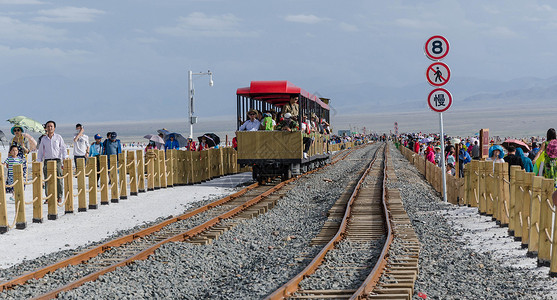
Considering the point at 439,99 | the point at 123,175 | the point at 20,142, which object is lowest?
the point at 123,175

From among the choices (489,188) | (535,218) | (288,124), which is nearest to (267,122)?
(288,124)

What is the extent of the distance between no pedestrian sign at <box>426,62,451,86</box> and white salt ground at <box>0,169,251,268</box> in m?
Answer: 6.39

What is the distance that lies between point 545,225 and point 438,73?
7.87 meters

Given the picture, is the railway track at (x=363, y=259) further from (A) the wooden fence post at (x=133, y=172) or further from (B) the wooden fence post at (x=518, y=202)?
(A) the wooden fence post at (x=133, y=172)

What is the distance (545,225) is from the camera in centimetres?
954

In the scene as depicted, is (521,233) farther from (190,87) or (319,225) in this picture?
(190,87)

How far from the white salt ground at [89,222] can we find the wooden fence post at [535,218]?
22.6 ft

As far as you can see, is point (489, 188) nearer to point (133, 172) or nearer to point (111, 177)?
point (111, 177)

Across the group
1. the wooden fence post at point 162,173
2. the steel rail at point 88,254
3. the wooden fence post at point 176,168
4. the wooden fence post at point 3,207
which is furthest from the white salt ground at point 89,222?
the wooden fence post at point 176,168

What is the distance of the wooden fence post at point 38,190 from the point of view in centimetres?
1445

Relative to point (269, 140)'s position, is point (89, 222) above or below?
A: below

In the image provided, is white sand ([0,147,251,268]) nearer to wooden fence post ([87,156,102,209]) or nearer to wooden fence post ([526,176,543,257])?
wooden fence post ([87,156,102,209])

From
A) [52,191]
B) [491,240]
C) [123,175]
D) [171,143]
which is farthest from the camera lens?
[171,143]

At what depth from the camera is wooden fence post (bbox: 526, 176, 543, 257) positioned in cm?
999
